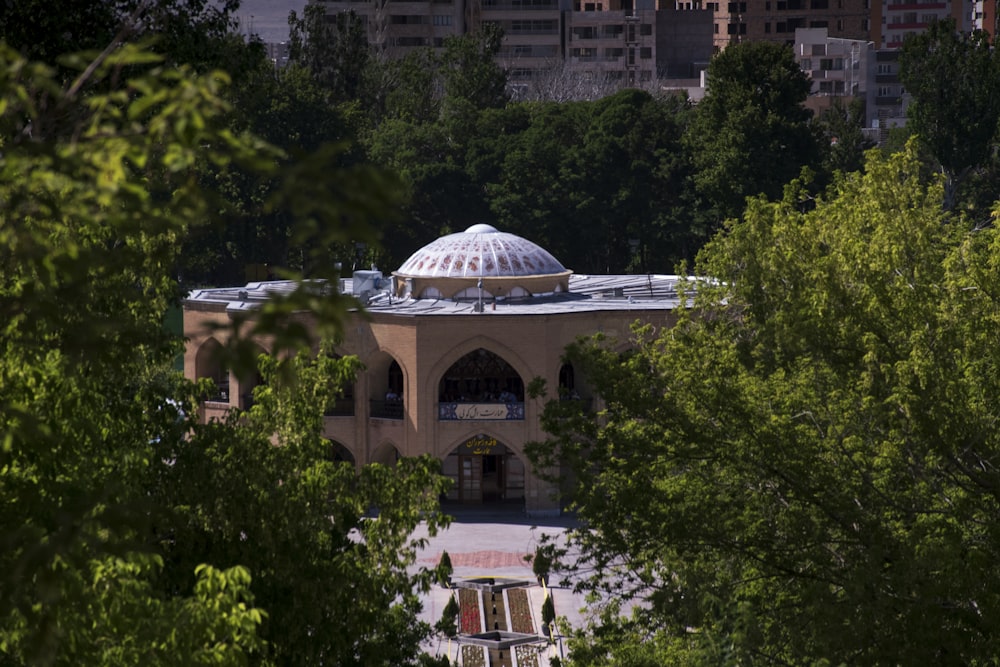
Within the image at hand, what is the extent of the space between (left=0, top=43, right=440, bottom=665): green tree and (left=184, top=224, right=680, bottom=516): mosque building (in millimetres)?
24389

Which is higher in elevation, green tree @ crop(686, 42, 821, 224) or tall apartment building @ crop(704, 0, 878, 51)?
tall apartment building @ crop(704, 0, 878, 51)

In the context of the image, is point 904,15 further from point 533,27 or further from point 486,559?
point 486,559

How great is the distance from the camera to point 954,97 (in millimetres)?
60375

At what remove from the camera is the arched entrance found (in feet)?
146

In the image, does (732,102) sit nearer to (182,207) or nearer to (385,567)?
(385,567)

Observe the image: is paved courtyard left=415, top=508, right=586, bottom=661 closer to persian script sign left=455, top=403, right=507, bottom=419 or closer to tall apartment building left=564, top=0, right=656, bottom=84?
persian script sign left=455, top=403, right=507, bottom=419

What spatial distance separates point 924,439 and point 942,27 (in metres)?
48.9

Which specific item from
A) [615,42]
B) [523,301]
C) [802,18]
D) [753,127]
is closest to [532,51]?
[615,42]

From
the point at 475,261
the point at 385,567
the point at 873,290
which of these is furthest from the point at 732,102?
the point at 385,567

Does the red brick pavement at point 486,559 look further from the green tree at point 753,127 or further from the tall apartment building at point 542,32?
the tall apartment building at point 542,32

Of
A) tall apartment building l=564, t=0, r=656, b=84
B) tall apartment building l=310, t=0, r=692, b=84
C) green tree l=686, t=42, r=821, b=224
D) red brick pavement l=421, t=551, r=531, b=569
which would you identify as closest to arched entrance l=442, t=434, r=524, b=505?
red brick pavement l=421, t=551, r=531, b=569

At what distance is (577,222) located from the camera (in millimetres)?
64000

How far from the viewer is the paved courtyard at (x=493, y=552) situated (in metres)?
35.8

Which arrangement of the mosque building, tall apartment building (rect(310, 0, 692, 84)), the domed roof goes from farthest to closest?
tall apartment building (rect(310, 0, 692, 84)) → the domed roof → the mosque building
